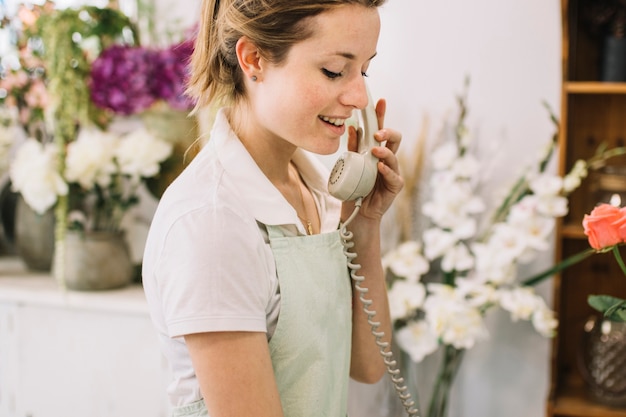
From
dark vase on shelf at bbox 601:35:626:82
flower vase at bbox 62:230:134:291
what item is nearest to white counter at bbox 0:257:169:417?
flower vase at bbox 62:230:134:291

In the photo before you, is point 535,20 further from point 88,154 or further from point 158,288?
point 158,288

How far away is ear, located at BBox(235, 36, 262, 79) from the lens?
42.1 inches

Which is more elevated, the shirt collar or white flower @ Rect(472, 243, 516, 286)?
the shirt collar

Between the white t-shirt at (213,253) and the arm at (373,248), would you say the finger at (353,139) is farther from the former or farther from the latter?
the white t-shirt at (213,253)

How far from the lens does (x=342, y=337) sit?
1.22 metres

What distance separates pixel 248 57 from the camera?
3.56 feet

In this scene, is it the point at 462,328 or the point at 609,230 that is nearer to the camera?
the point at 609,230

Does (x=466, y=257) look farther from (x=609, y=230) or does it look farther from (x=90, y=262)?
(x=609, y=230)

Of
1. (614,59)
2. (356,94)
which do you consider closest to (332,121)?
(356,94)

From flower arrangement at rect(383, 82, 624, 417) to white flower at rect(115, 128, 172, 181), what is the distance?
73 centimetres

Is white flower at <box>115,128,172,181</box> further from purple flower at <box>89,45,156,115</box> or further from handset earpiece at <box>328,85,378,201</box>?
handset earpiece at <box>328,85,378,201</box>

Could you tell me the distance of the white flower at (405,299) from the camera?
2146 mm

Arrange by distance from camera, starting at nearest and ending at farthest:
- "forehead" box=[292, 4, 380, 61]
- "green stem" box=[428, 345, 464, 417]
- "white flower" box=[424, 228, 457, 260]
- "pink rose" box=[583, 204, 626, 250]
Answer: "pink rose" box=[583, 204, 626, 250] < "forehead" box=[292, 4, 380, 61] < "white flower" box=[424, 228, 457, 260] < "green stem" box=[428, 345, 464, 417]

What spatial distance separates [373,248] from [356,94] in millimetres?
337
